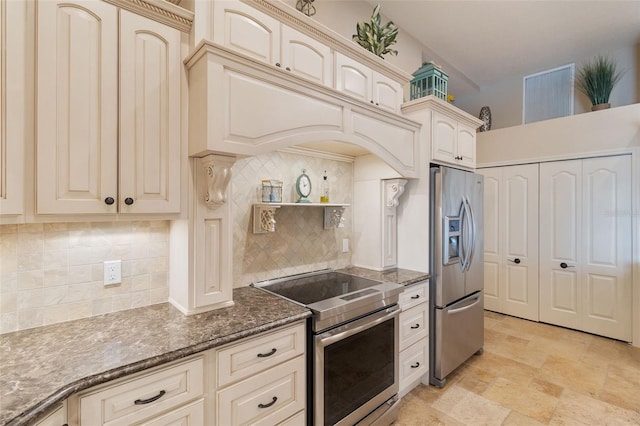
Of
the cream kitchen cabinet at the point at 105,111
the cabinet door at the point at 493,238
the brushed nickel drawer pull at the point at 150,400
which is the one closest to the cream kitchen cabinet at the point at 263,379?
the brushed nickel drawer pull at the point at 150,400

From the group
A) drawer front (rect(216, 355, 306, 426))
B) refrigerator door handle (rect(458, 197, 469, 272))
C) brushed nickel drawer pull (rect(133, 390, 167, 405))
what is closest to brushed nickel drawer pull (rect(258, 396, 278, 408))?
drawer front (rect(216, 355, 306, 426))

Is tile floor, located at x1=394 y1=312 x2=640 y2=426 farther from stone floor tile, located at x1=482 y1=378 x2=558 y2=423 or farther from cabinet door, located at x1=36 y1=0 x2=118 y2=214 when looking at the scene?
cabinet door, located at x1=36 y1=0 x2=118 y2=214

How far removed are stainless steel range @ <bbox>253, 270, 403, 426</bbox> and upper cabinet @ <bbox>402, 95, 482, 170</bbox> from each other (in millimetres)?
1335

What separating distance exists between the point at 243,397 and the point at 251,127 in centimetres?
131

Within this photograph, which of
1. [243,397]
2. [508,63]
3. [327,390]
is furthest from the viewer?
[508,63]

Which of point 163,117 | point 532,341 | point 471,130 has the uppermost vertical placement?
point 471,130

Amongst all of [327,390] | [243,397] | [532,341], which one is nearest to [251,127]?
[243,397]

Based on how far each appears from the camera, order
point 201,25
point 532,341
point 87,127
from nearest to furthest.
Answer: point 87,127, point 201,25, point 532,341

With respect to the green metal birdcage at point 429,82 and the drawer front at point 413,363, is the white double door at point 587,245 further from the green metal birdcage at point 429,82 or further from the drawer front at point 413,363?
the drawer front at point 413,363

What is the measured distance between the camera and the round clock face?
2.37 metres

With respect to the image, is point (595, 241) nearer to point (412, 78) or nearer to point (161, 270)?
point (412, 78)

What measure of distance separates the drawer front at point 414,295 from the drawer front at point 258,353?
101 centimetres

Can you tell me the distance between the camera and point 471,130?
3166 mm

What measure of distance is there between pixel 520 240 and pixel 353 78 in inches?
131
